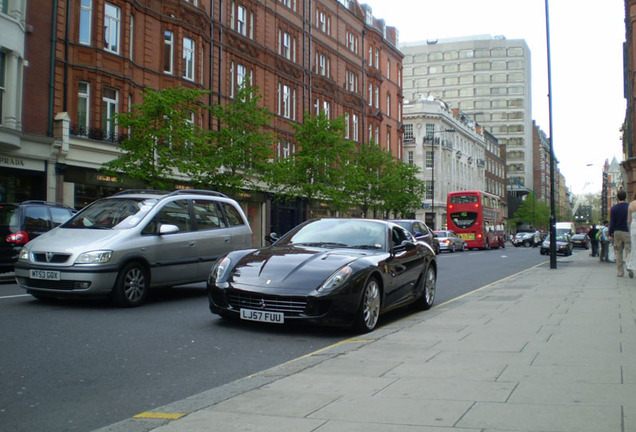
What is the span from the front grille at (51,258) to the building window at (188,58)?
23458 mm

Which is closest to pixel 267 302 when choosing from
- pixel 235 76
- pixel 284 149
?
pixel 235 76

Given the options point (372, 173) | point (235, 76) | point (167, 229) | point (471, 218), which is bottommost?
point (167, 229)

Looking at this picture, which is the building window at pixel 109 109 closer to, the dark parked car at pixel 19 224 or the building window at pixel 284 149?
the dark parked car at pixel 19 224

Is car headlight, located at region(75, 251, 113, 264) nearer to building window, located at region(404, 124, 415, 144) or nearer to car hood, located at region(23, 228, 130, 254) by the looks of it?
car hood, located at region(23, 228, 130, 254)

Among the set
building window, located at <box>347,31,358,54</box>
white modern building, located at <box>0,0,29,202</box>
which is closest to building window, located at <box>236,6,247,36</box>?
white modern building, located at <box>0,0,29,202</box>

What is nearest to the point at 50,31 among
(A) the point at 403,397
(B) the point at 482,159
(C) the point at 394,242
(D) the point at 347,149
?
(D) the point at 347,149

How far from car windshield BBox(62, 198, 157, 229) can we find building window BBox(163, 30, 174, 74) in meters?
21.0

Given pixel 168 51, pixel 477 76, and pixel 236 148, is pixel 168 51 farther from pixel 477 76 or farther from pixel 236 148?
pixel 477 76

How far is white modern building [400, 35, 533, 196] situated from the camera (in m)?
113

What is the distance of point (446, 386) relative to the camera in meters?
4.52

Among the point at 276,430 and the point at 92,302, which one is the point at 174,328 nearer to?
the point at 92,302

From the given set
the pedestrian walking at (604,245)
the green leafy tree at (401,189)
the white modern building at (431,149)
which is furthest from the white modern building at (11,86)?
the white modern building at (431,149)

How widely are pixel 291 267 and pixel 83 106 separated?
20390 mm

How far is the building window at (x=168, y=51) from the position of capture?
29797mm
